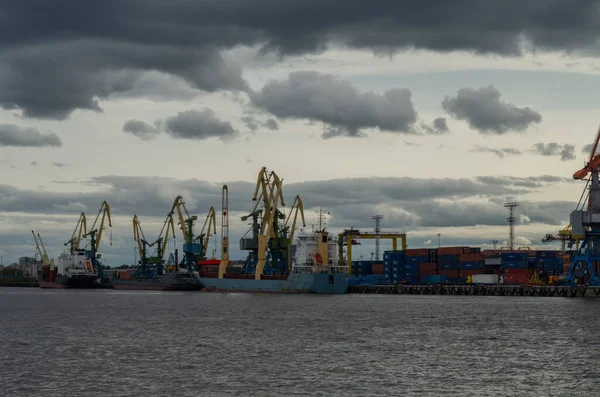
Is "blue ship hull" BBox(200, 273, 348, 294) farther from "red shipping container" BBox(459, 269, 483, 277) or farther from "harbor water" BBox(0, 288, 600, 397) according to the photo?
"harbor water" BBox(0, 288, 600, 397)

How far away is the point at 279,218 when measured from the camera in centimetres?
16900

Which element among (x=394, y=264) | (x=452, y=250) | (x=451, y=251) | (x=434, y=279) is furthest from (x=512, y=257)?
(x=394, y=264)

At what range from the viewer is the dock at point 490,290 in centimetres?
13288

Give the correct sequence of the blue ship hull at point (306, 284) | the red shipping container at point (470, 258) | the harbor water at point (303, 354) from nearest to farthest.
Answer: the harbor water at point (303, 354) → the blue ship hull at point (306, 284) → the red shipping container at point (470, 258)

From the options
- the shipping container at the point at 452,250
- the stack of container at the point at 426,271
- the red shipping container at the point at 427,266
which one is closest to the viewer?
the stack of container at the point at 426,271

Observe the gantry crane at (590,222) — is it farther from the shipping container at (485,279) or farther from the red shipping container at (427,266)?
the red shipping container at (427,266)

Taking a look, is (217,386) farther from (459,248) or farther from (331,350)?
(459,248)

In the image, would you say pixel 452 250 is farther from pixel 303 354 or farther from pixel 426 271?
pixel 303 354

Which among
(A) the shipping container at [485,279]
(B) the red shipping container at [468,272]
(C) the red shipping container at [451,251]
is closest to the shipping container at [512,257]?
(B) the red shipping container at [468,272]

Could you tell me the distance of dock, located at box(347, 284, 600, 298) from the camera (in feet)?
436

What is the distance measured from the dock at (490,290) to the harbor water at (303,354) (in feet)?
131

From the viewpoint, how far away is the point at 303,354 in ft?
189

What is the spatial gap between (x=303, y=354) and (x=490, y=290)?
10379cm

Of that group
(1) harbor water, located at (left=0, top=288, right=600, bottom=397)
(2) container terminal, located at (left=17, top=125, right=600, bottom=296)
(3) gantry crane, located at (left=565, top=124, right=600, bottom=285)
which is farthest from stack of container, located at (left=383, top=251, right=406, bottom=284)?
(1) harbor water, located at (left=0, top=288, right=600, bottom=397)
